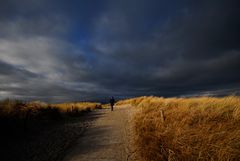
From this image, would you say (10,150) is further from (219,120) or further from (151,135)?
(219,120)

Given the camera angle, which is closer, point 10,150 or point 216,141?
point 216,141

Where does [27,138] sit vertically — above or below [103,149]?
above

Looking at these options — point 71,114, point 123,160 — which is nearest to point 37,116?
point 71,114

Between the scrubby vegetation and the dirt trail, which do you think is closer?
the dirt trail

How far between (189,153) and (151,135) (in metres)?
1.65

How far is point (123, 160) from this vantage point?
6.24 metres

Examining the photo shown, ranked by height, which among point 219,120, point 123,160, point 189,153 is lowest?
point 123,160

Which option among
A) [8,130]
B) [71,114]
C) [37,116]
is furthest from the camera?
[71,114]

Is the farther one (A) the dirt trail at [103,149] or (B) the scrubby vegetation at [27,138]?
(B) the scrubby vegetation at [27,138]

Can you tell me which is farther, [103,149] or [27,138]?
[27,138]

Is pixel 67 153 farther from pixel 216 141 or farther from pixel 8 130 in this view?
pixel 216 141

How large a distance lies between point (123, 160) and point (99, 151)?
1.32 m

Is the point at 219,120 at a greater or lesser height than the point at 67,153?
greater

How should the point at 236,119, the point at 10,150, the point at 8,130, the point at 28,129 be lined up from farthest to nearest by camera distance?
1. the point at 28,129
2. the point at 8,130
3. the point at 10,150
4. the point at 236,119
